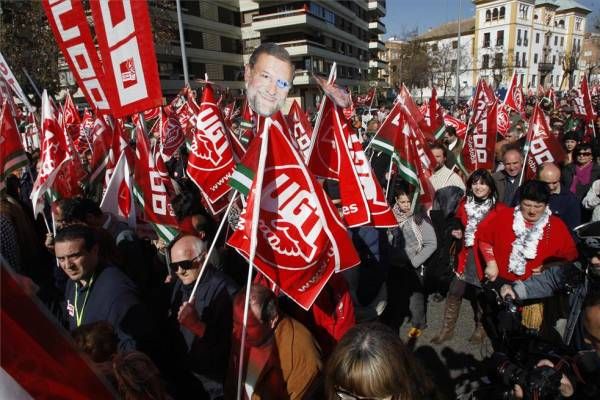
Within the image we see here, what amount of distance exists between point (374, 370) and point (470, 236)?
8.59 feet

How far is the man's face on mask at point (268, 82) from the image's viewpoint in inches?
91.6

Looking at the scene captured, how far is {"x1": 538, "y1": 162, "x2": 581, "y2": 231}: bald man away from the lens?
401 centimetres

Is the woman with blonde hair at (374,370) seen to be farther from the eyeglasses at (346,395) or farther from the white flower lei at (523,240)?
the white flower lei at (523,240)

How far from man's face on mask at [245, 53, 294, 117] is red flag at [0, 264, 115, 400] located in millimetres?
1574

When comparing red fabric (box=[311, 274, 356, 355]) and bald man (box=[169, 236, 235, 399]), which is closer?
bald man (box=[169, 236, 235, 399])

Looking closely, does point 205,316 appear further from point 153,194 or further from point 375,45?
point 375,45

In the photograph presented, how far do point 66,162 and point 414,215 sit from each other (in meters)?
3.94

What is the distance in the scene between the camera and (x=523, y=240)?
328 centimetres

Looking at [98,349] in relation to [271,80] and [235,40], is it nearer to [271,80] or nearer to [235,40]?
[271,80]

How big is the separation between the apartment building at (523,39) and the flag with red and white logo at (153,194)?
63721 millimetres

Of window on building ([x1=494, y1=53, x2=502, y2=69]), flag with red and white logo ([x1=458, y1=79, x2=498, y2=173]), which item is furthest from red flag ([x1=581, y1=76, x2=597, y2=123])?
window on building ([x1=494, y1=53, x2=502, y2=69])

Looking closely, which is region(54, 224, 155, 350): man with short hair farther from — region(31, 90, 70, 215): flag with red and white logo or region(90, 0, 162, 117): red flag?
region(31, 90, 70, 215): flag with red and white logo

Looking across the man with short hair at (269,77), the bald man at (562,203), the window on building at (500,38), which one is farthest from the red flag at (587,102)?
the window on building at (500,38)

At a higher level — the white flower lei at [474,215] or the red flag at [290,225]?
the red flag at [290,225]
